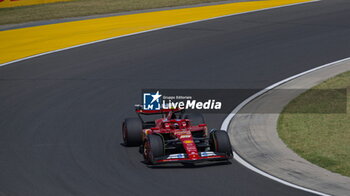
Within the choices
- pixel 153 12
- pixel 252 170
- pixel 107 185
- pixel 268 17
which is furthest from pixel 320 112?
pixel 153 12

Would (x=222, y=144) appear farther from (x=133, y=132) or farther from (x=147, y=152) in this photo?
(x=133, y=132)

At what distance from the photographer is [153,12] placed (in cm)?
3234

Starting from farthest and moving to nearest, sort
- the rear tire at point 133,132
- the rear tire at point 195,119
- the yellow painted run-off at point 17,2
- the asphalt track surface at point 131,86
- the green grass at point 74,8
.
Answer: the yellow painted run-off at point 17,2 < the green grass at point 74,8 < the rear tire at point 195,119 < the rear tire at point 133,132 < the asphalt track surface at point 131,86

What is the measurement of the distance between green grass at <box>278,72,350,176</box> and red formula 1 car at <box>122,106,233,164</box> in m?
1.88

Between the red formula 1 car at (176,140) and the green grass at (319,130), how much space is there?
6.18 ft

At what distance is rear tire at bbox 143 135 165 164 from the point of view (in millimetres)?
13812

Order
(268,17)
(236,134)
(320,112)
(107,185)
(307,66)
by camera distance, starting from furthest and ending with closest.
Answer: (268,17) < (307,66) < (320,112) < (236,134) < (107,185)

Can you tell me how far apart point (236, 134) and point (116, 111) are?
12.7 ft

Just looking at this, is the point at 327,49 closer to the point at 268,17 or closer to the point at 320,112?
the point at 268,17

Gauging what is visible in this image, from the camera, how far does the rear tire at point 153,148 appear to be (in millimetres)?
13812


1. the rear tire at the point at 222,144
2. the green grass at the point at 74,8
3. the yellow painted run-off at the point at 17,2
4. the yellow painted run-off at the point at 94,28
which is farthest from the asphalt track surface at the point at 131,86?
the yellow painted run-off at the point at 17,2

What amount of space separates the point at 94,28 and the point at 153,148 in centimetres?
1608

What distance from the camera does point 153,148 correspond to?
13828 millimetres

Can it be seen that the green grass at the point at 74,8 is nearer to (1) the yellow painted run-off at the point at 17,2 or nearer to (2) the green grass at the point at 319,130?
(1) the yellow painted run-off at the point at 17,2
